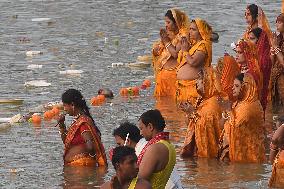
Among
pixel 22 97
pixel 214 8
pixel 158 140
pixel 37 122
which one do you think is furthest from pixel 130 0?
pixel 158 140

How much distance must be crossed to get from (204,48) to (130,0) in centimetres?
1574

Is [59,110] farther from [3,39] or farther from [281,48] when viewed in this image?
[3,39]

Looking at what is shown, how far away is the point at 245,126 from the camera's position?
44.0ft

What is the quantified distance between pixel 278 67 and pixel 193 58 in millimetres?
1848

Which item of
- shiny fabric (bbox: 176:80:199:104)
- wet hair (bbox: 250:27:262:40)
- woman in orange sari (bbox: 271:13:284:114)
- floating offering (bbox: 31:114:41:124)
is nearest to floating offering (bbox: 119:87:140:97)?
shiny fabric (bbox: 176:80:199:104)

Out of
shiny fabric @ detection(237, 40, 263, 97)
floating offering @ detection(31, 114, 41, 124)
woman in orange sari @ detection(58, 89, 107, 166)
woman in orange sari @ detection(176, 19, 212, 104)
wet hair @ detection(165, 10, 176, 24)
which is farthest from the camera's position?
wet hair @ detection(165, 10, 176, 24)

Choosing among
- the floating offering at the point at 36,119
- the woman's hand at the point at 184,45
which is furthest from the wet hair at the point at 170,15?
the floating offering at the point at 36,119

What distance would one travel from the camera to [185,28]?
17.2m

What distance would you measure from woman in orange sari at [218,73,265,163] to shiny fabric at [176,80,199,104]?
8.87ft

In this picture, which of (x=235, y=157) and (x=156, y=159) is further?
(x=235, y=157)

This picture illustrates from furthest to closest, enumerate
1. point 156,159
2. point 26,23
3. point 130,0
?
point 130,0
point 26,23
point 156,159

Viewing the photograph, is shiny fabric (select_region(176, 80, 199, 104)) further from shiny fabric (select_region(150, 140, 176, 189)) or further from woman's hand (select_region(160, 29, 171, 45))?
shiny fabric (select_region(150, 140, 176, 189))

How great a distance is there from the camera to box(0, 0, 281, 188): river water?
43.5 ft

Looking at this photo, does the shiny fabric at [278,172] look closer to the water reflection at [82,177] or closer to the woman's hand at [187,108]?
the woman's hand at [187,108]
